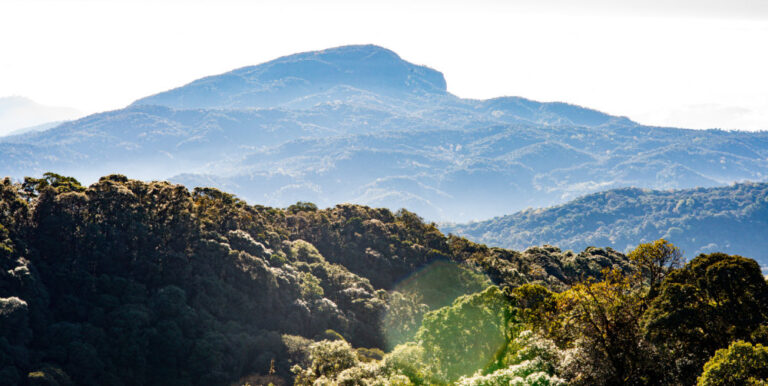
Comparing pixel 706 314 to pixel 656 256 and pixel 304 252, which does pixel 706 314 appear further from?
pixel 304 252

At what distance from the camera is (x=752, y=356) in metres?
25.4

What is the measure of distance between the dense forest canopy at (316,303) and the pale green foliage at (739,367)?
0.25 ft

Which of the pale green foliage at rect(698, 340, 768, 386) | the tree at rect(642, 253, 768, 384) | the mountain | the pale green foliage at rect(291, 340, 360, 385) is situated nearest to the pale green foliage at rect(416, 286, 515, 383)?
the pale green foliage at rect(291, 340, 360, 385)

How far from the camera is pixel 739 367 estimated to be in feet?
82.7

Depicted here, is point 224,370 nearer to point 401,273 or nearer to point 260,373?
point 260,373

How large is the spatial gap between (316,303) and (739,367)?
212 ft

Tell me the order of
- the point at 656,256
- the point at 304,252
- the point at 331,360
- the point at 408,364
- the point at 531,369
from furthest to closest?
the point at 304,252
the point at 331,360
the point at 408,364
the point at 656,256
the point at 531,369

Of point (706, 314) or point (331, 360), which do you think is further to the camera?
point (331, 360)

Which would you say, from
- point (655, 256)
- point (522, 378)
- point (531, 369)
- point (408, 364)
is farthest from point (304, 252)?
point (522, 378)

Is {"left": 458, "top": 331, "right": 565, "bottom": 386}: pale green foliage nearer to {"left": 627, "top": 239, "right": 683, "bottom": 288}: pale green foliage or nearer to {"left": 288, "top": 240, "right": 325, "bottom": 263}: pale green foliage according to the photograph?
{"left": 627, "top": 239, "right": 683, "bottom": 288}: pale green foliage

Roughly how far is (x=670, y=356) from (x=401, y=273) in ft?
254

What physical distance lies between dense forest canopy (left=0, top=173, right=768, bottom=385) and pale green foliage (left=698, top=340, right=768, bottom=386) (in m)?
0.08

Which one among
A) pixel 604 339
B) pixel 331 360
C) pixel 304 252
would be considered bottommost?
pixel 304 252

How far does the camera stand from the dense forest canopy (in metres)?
31.1
